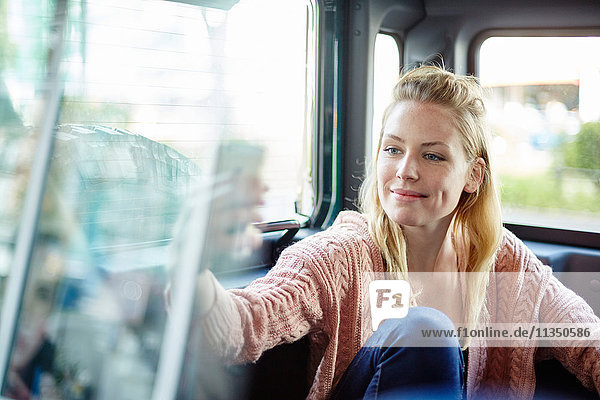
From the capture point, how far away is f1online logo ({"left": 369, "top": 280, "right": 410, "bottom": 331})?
1477mm

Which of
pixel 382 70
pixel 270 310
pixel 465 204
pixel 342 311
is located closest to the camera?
pixel 270 310

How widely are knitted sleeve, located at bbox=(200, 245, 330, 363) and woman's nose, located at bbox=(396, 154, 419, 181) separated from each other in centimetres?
31

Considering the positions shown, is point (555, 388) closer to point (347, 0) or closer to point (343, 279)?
point (343, 279)

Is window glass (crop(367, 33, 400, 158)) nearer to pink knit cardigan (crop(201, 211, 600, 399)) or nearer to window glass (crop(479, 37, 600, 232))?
window glass (crop(479, 37, 600, 232))

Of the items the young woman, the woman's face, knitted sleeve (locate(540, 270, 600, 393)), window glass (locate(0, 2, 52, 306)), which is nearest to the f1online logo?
the young woman

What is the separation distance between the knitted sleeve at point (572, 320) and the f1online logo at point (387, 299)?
1.27 feet

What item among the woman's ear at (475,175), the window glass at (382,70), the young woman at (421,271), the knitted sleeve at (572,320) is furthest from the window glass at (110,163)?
the window glass at (382,70)

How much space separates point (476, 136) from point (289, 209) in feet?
2.93

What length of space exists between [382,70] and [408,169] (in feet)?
3.51

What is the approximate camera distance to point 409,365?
132 cm

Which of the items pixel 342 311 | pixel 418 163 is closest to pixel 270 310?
pixel 342 311

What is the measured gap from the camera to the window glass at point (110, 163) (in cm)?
89

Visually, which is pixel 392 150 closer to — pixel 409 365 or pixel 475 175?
pixel 475 175

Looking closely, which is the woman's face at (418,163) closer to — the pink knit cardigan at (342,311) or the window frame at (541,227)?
the pink knit cardigan at (342,311)
